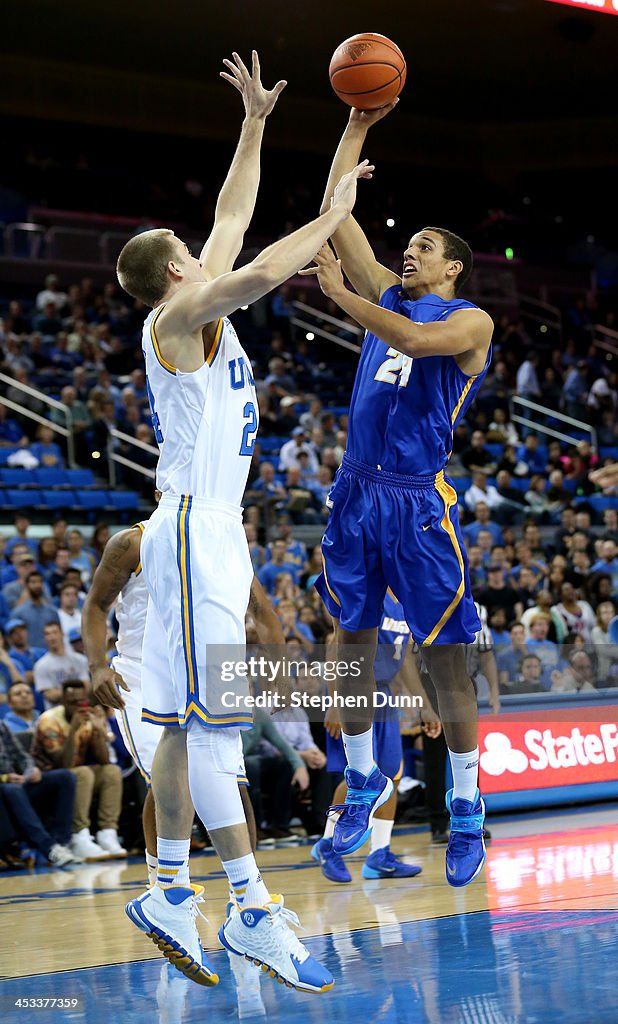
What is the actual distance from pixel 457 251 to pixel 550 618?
762 centimetres

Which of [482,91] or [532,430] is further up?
[482,91]

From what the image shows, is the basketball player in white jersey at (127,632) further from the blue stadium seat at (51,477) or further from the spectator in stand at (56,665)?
the blue stadium seat at (51,477)

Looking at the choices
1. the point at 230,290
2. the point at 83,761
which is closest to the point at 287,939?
the point at 230,290

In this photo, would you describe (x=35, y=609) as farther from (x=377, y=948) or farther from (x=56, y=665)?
(x=377, y=948)

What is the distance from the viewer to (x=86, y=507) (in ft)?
46.7

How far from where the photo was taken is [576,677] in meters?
11.0

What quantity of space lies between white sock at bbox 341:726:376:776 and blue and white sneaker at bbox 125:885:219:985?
1174 millimetres

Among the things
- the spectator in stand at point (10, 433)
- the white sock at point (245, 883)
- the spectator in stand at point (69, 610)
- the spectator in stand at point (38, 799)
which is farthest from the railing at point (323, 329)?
the white sock at point (245, 883)

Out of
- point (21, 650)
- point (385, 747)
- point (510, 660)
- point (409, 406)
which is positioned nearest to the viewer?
point (409, 406)

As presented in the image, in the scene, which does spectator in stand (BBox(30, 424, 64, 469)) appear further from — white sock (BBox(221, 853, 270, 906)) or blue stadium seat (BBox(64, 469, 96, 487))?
white sock (BBox(221, 853, 270, 906))

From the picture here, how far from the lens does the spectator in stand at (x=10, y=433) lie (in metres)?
14.8

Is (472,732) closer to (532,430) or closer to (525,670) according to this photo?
(525,670)

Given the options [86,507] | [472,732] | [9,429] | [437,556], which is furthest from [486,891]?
[9,429]

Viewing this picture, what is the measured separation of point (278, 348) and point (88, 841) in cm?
1178
